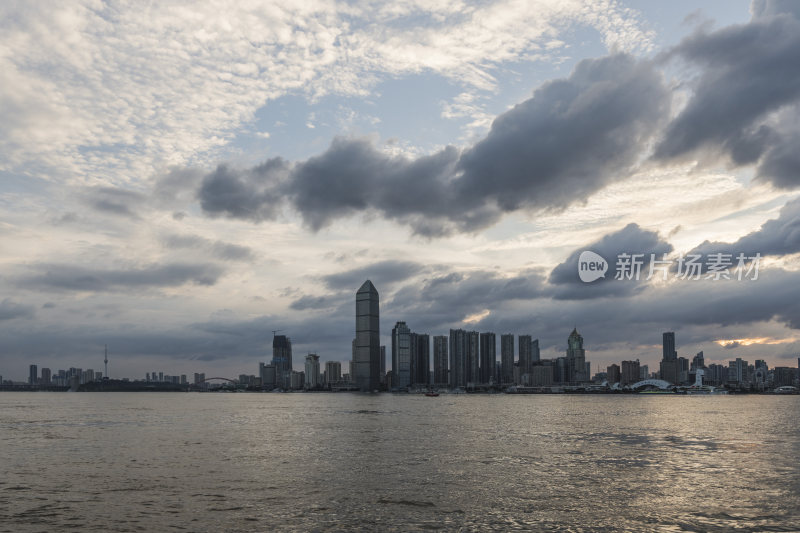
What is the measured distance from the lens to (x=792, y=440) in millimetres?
104312

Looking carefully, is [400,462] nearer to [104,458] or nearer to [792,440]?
[104,458]

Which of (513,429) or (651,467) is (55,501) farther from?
(513,429)

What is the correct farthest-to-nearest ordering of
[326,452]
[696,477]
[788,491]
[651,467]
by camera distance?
[326,452]
[651,467]
[696,477]
[788,491]

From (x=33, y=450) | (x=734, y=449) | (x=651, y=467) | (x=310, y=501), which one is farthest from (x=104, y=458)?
(x=734, y=449)

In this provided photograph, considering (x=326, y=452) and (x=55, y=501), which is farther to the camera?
(x=326, y=452)

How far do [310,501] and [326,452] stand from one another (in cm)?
3489

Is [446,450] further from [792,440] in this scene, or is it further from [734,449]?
[792,440]

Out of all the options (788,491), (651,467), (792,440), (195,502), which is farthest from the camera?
(792,440)

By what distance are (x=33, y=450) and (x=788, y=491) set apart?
89638 millimetres

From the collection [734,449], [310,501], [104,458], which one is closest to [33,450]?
Answer: [104,458]

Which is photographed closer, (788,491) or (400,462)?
(788,491)

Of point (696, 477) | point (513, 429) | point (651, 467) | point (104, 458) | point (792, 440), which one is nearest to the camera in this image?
point (696, 477)

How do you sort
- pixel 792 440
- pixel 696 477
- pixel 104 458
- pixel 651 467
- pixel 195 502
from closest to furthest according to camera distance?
1. pixel 195 502
2. pixel 696 477
3. pixel 651 467
4. pixel 104 458
5. pixel 792 440

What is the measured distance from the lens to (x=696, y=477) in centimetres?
6141
